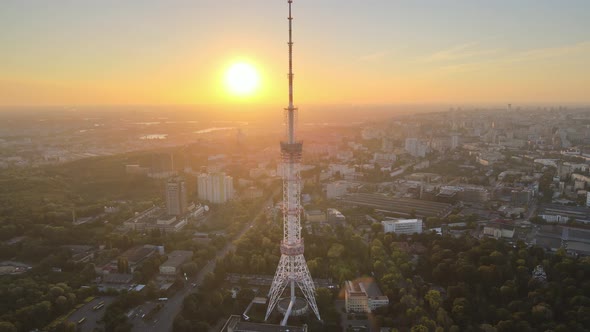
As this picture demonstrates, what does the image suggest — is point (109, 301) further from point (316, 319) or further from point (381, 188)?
point (381, 188)

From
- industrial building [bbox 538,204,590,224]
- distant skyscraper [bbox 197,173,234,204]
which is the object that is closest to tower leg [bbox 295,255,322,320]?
distant skyscraper [bbox 197,173,234,204]

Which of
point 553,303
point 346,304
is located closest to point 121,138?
point 346,304

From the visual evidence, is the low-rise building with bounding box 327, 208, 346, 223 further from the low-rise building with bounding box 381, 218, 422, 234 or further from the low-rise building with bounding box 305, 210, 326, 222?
the low-rise building with bounding box 381, 218, 422, 234

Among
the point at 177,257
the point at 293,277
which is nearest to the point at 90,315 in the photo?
the point at 177,257

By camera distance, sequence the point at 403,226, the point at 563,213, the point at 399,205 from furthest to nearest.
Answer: the point at 399,205 → the point at 563,213 → the point at 403,226

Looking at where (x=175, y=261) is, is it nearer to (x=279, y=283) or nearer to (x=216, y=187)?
(x=279, y=283)

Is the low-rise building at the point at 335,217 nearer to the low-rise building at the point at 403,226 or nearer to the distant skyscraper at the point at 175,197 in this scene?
the low-rise building at the point at 403,226

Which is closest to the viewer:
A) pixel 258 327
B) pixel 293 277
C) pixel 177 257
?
pixel 258 327

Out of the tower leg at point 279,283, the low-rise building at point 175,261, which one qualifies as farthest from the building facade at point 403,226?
the low-rise building at point 175,261
